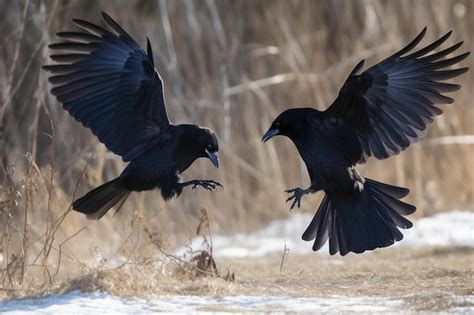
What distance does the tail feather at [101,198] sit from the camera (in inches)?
270

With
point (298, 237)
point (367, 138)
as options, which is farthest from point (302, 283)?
point (298, 237)

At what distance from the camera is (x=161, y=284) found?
5.75 meters

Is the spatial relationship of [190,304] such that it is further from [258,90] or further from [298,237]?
[258,90]

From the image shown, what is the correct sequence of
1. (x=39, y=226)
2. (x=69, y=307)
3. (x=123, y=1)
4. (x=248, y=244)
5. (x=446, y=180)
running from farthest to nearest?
1. (x=123, y=1)
2. (x=446, y=180)
3. (x=248, y=244)
4. (x=39, y=226)
5. (x=69, y=307)

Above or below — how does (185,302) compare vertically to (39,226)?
below

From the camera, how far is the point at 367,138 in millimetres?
6887

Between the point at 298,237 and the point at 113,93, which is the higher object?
the point at 113,93

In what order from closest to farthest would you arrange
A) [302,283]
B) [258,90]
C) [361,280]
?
[302,283], [361,280], [258,90]

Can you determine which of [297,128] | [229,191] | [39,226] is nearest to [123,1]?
[229,191]

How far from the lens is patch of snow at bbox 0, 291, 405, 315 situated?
17.1 ft

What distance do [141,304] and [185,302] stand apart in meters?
0.22

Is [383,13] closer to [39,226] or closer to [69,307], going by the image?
[39,226]

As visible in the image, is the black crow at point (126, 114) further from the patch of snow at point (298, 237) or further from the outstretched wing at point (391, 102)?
the patch of snow at point (298, 237)

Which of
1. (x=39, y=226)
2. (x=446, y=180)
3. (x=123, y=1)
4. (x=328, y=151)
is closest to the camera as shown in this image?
(x=328, y=151)
